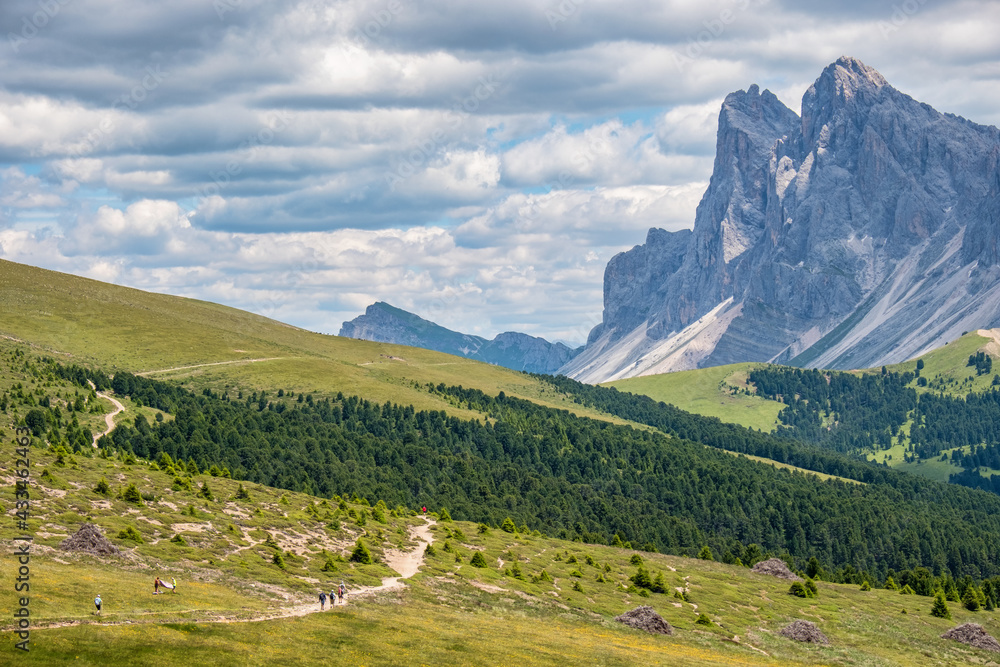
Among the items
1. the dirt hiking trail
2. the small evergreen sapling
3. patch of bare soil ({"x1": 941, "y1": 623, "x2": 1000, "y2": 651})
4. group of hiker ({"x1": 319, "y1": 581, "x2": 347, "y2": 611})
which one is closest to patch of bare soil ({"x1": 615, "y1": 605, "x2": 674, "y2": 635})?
the dirt hiking trail

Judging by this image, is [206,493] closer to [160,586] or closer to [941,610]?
[160,586]

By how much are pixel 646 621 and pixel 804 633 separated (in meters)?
21.4

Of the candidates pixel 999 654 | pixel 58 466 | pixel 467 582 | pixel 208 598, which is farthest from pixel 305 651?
pixel 999 654

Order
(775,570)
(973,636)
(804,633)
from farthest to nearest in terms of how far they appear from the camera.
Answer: (775,570) < (973,636) < (804,633)

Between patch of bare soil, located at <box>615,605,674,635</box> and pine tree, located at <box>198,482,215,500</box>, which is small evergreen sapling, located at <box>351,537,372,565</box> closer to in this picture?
pine tree, located at <box>198,482,215,500</box>

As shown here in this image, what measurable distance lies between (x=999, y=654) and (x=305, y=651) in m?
89.1

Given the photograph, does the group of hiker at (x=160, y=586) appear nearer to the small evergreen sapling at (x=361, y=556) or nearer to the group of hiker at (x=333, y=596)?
the group of hiker at (x=333, y=596)

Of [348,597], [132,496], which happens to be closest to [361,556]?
[348,597]

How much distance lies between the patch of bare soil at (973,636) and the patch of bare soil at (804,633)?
20.9 meters

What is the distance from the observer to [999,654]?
119 m

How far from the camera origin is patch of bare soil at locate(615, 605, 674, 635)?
106 m

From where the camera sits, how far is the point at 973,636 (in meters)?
124

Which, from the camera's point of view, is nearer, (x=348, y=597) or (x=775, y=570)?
(x=348, y=597)

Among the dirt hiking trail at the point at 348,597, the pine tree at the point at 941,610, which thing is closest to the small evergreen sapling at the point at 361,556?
the dirt hiking trail at the point at 348,597
